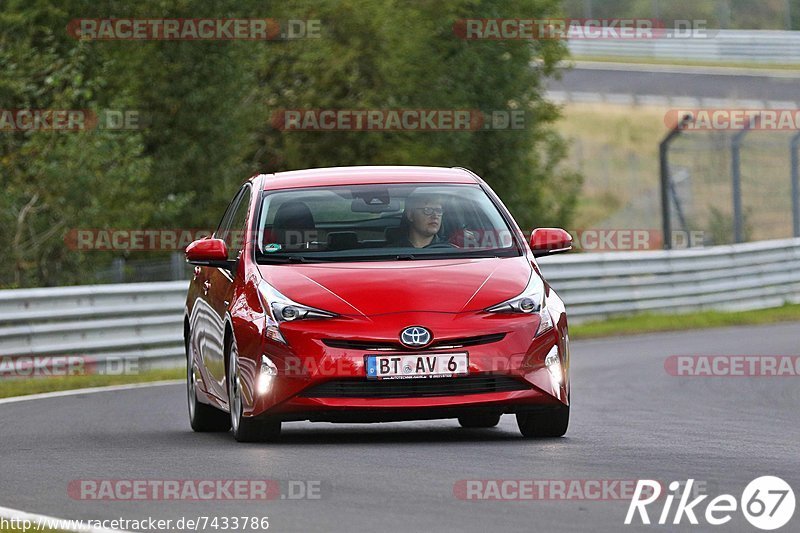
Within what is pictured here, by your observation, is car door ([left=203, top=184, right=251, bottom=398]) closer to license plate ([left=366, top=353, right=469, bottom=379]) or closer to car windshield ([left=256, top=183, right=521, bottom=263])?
car windshield ([left=256, top=183, right=521, bottom=263])

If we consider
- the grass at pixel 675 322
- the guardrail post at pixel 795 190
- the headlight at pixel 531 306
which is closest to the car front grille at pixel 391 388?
the headlight at pixel 531 306

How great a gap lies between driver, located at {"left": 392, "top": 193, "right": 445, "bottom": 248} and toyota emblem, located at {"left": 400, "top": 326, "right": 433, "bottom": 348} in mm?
1058

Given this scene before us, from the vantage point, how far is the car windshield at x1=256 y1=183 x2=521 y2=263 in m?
10.6

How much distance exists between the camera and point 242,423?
33.6 ft

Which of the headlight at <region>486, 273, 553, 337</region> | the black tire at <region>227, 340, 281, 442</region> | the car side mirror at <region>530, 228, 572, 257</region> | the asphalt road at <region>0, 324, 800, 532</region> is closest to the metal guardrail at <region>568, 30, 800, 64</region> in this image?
the asphalt road at <region>0, 324, 800, 532</region>

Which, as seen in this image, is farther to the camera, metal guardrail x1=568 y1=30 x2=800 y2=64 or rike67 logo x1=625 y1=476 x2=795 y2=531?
metal guardrail x1=568 y1=30 x2=800 y2=64

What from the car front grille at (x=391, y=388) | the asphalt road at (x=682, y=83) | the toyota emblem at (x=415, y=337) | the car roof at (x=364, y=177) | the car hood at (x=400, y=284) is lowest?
the car front grille at (x=391, y=388)

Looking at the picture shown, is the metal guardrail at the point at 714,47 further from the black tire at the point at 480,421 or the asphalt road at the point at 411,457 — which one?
the black tire at the point at 480,421

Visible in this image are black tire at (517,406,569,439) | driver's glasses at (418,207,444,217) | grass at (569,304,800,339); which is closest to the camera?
black tire at (517,406,569,439)

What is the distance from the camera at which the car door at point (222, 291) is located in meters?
10.8

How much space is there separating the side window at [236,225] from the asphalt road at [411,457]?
116cm

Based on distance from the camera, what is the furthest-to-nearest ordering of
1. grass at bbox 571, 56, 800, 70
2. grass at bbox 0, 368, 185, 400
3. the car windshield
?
grass at bbox 571, 56, 800, 70 → grass at bbox 0, 368, 185, 400 → the car windshield

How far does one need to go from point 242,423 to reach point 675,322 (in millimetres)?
15502

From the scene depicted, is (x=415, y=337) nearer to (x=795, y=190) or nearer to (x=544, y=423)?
(x=544, y=423)
